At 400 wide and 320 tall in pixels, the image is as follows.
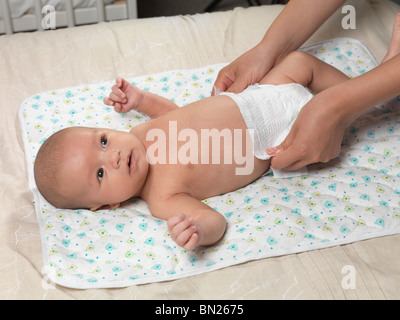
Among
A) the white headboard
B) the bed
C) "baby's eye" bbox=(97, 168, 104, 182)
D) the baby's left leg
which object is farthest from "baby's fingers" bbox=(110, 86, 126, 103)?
the white headboard

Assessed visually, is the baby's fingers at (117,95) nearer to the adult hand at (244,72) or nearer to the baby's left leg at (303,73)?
the adult hand at (244,72)

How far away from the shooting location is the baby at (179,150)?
49.0 inches

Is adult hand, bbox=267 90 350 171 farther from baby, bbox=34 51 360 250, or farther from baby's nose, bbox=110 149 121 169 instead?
baby's nose, bbox=110 149 121 169

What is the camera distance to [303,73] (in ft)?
4.83

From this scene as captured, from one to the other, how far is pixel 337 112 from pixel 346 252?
1.11 ft

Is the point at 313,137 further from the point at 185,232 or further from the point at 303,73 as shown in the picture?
the point at 185,232

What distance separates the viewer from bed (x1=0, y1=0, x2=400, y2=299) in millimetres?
1052

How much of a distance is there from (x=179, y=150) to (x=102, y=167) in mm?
209

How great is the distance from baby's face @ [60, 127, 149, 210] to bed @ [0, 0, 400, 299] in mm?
156

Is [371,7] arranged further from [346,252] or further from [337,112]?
[346,252]

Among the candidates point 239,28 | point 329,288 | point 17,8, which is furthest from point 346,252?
point 17,8

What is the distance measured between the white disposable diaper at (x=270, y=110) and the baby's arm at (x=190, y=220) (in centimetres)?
25

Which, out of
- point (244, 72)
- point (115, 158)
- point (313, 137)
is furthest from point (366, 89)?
point (115, 158)

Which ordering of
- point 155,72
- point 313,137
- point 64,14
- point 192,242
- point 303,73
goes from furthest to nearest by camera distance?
point 64,14
point 155,72
point 303,73
point 313,137
point 192,242
